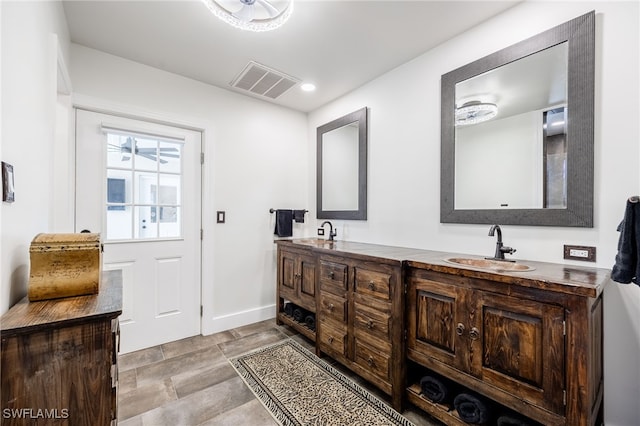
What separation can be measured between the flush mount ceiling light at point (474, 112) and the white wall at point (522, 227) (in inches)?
6.9

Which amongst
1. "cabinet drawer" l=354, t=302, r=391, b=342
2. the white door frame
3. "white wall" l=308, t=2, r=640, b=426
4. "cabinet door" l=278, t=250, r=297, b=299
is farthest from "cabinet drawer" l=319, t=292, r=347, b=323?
the white door frame

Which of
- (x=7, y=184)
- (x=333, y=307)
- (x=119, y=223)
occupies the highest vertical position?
(x=7, y=184)

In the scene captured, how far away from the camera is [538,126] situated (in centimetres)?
168

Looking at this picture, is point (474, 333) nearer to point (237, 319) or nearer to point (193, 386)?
point (193, 386)

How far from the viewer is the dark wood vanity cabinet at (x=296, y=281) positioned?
2.55 meters

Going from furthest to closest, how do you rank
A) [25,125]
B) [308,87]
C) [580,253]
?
[308,87] → [580,253] → [25,125]

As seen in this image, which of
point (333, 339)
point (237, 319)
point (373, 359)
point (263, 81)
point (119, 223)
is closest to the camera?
point (373, 359)

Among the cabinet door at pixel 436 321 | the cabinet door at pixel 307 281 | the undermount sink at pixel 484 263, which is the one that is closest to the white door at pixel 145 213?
the cabinet door at pixel 307 281

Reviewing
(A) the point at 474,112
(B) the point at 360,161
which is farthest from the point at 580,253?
(B) the point at 360,161

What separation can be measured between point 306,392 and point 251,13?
7.97 ft

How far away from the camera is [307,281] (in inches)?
102

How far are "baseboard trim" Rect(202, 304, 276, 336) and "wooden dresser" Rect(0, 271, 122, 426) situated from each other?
77.9 inches

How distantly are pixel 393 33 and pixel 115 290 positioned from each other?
2.33 meters

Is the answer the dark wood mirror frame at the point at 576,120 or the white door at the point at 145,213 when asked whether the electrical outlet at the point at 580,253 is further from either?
the white door at the point at 145,213
